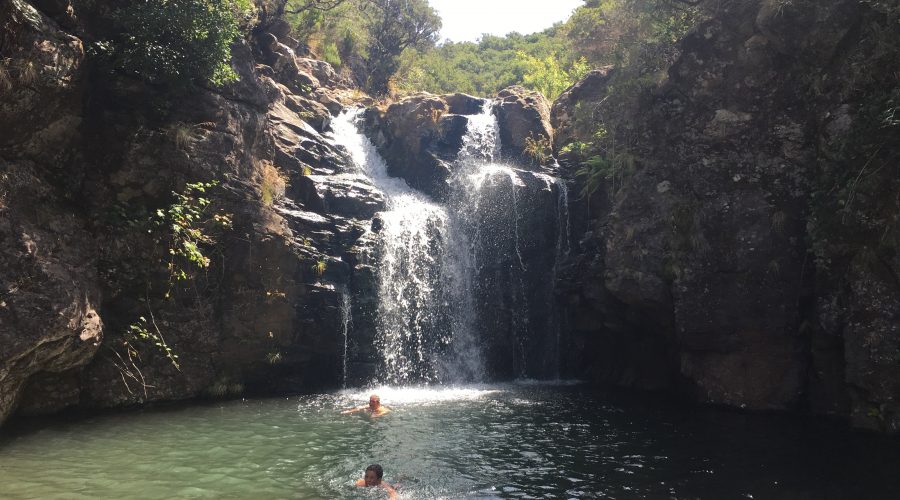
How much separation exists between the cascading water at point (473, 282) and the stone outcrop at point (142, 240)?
137 centimetres

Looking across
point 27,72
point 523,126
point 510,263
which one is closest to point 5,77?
point 27,72

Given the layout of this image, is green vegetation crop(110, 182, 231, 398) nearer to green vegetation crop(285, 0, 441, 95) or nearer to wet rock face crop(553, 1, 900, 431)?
wet rock face crop(553, 1, 900, 431)

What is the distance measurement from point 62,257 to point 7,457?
400 centimetres

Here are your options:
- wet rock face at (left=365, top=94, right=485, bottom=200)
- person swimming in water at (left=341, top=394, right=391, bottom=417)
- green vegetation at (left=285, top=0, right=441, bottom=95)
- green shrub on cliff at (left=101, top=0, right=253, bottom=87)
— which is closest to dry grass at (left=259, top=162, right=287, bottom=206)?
green shrub on cliff at (left=101, top=0, right=253, bottom=87)

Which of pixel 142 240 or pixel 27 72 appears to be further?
pixel 142 240

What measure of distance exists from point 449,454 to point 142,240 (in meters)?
8.84

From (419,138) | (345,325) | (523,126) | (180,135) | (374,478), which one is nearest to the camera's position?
(374,478)

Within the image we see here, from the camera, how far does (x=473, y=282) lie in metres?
19.0

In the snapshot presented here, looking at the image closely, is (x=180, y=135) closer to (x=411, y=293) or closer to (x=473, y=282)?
(x=411, y=293)

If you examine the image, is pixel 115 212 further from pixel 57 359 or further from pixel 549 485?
pixel 549 485

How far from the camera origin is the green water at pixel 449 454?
8.32 m

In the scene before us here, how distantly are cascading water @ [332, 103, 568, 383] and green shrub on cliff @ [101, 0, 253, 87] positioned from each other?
22.6ft

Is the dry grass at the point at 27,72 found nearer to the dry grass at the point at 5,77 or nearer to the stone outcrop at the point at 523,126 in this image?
the dry grass at the point at 5,77

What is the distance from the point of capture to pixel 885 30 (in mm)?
11711
